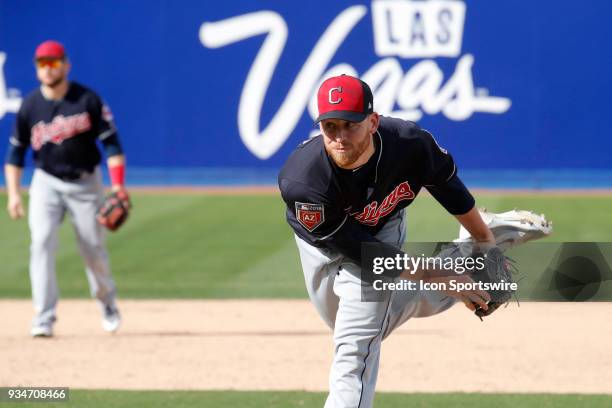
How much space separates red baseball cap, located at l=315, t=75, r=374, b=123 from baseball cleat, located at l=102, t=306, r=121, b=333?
4.43m

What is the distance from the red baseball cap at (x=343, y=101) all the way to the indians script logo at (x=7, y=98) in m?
13.1

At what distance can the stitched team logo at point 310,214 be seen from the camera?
5.13 metres

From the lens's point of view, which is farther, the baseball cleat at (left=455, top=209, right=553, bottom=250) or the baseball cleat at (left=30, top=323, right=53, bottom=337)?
the baseball cleat at (left=30, top=323, right=53, bottom=337)

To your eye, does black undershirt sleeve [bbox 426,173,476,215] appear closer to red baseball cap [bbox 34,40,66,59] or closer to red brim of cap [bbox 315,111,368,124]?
red brim of cap [bbox 315,111,368,124]

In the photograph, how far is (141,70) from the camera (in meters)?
17.0

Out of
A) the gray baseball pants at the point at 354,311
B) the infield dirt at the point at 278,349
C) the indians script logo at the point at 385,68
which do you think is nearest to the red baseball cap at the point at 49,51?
the infield dirt at the point at 278,349

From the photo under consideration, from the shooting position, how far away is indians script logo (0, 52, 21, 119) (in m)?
17.2

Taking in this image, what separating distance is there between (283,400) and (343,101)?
8.24ft

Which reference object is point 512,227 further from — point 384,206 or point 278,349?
point 278,349

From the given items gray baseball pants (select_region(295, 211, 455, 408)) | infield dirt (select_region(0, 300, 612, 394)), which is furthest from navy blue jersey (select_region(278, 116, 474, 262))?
infield dirt (select_region(0, 300, 612, 394))

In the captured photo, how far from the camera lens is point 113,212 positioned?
8.61 metres

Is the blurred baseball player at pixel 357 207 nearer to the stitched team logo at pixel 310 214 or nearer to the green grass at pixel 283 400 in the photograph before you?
the stitched team logo at pixel 310 214

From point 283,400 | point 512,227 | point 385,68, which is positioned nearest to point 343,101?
point 512,227

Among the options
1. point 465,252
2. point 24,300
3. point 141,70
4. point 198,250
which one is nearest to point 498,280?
point 465,252
